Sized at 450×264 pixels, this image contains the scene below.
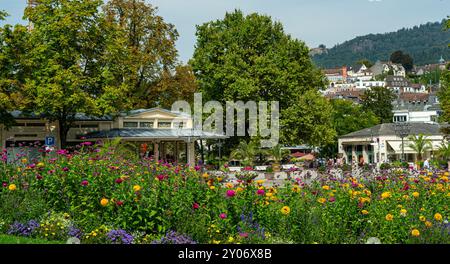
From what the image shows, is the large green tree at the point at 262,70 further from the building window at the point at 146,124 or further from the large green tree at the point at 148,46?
the building window at the point at 146,124

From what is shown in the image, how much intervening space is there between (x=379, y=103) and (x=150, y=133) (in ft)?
189

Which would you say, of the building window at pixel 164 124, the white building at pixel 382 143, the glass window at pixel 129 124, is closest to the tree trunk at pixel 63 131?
the glass window at pixel 129 124

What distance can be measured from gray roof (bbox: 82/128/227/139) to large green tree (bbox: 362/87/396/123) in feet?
171

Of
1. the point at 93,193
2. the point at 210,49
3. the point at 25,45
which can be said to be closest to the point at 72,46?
the point at 25,45

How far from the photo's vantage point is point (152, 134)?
46.6 meters

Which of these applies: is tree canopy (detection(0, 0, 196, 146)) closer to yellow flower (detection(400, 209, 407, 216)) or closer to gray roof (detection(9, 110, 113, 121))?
gray roof (detection(9, 110, 113, 121))

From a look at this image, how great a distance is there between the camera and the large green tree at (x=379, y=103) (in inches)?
3743

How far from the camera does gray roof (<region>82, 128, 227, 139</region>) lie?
1763 inches

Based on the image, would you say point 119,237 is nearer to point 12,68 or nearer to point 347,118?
point 12,68

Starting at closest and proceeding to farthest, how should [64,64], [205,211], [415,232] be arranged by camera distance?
[415,232], [205,211], [64,64]

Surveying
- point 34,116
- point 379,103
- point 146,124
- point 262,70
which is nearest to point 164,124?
point 146,124

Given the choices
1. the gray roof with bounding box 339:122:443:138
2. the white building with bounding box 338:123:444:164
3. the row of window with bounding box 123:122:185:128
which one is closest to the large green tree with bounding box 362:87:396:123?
the white building with bounding box 338:123:444:164

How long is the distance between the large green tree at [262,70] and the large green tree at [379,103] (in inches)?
1765
